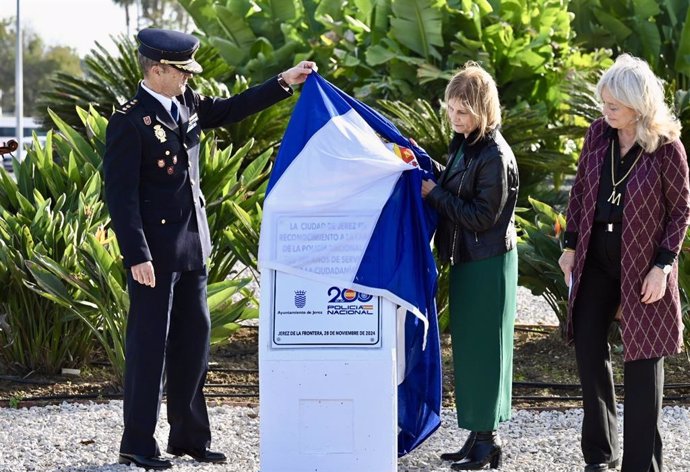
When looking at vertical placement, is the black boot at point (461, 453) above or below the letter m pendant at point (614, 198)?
below

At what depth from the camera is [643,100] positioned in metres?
4.25

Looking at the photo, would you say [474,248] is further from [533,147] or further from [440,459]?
[533,147]

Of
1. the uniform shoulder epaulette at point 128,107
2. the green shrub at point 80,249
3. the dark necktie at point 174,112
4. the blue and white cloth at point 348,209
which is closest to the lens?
the blue and white cloth at point 348,209

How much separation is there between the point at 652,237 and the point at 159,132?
1996mm

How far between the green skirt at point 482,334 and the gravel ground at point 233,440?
300 millimetres

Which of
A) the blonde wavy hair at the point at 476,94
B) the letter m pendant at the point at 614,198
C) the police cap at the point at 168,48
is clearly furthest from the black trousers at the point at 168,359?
the letter m pendant at the point at 614,198

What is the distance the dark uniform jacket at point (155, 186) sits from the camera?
4633mm

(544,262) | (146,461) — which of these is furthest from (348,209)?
(544,262)

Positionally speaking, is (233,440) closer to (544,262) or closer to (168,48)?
(168,48)

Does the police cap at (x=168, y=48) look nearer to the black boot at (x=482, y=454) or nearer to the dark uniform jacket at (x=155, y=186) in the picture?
the dark uniform jacket at (x=155, y=186)

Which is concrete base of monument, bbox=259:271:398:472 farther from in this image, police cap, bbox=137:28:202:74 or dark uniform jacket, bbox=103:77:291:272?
police cap, bbox=137:28:202:74

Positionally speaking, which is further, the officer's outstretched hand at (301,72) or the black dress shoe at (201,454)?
Result: the black dress shoe at (201,454)

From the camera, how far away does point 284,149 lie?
466cm

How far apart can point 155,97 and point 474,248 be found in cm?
145
